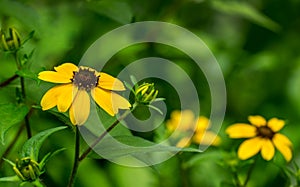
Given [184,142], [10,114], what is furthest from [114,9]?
[10,114]

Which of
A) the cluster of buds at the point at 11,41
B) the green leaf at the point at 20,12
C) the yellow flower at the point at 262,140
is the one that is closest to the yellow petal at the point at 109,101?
the cluster of buds at the point at 11,41

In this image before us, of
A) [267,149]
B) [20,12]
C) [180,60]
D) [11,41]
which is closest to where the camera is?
[11,41]

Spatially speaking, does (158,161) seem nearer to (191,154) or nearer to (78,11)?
(191,154)

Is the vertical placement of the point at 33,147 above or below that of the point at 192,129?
below

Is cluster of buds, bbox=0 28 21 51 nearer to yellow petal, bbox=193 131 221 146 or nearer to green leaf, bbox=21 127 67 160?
green leaf, bbox=21 127 67 160

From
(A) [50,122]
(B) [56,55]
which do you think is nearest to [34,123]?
(A) [50,122]

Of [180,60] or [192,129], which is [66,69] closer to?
[192,129]
